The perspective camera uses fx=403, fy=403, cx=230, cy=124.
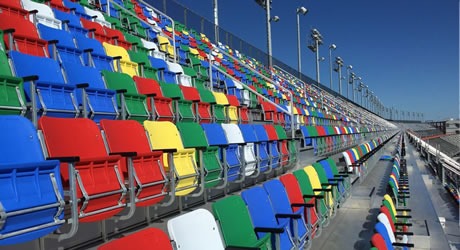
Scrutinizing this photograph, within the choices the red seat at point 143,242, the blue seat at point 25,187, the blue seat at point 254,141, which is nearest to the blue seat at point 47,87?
the blue seat at point 25,187

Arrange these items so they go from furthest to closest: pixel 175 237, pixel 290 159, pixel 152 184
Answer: pixel 290 159
pixel 152 184
pixel 175 237

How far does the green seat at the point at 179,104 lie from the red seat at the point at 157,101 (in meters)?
0.08

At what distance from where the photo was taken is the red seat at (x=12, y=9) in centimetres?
382

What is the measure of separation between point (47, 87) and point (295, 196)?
198 cm

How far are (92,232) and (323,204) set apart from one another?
2245mm

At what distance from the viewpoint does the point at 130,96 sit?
3.41 metres

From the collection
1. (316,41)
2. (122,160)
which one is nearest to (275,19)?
(316,41)

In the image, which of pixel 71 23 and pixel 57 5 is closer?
pixel 71 23

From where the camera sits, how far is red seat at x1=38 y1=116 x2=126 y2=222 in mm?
1874

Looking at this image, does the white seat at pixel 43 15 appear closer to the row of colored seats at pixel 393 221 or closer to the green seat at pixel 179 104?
the green seat at pixel 179 104

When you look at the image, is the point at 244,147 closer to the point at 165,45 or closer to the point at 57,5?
the point at 57,5

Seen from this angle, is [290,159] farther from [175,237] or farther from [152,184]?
[175,237]

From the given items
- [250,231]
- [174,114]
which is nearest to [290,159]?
[174,114]

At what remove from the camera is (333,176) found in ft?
15.3
